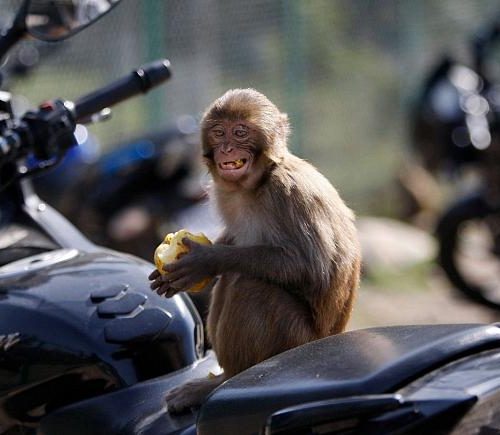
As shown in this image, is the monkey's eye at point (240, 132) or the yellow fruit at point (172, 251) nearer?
the yellow fruit at point (172, 251)

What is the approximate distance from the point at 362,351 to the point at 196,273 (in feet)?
2.27

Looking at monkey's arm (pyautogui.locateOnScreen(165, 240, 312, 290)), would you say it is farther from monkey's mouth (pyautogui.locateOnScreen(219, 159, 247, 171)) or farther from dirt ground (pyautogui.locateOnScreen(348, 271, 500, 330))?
dirt ground (pyautogui.locateOnScreen(348, 271, 500, 330))

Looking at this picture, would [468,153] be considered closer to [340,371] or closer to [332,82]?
[332,82]

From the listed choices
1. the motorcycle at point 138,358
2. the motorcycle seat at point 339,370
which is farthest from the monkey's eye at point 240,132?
the motorcycle seat at point 339,370

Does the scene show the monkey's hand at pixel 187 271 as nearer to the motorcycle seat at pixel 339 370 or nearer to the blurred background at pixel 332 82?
the motorcycle seat at pixel 339 370

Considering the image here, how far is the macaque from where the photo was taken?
7.59 feet

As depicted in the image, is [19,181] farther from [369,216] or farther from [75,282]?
[369,216]

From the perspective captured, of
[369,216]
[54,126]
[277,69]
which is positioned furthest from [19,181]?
[369,216]

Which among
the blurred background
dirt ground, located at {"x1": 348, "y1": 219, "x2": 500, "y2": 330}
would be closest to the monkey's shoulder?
the blurred background

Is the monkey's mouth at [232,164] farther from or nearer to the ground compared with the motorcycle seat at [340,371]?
farther from the ground

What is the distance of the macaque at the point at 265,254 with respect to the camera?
7.59ft

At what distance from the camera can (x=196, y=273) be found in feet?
7.63

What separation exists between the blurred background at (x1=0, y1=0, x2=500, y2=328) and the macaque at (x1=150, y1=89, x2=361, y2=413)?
369 cm

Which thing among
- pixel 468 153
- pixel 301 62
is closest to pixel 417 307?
pixel 468 153
